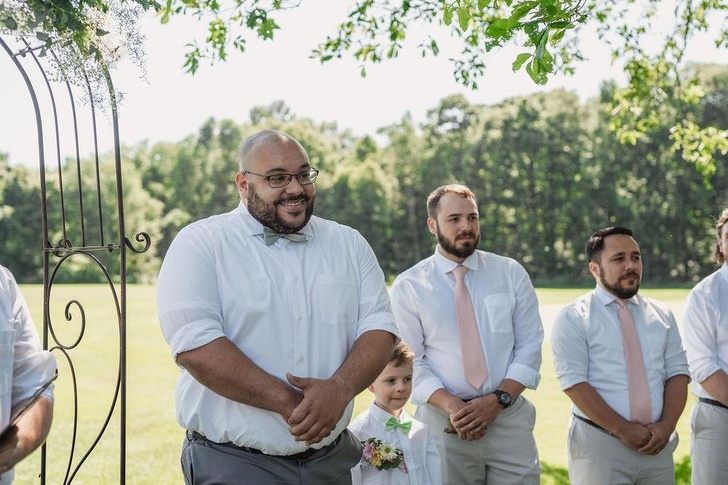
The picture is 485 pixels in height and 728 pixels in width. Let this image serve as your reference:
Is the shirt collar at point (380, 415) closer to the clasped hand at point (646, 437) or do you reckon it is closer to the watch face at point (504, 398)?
the watch face at point (504, 398)

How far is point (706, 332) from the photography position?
15.8 feet

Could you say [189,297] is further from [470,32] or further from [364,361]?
[470,32]

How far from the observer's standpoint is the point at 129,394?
1486 cm

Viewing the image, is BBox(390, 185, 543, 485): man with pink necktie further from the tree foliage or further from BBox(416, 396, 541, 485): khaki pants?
the tree foliage

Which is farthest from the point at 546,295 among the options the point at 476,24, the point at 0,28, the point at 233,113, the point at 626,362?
the point at 233,113

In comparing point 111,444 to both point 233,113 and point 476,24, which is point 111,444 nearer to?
point 476,24

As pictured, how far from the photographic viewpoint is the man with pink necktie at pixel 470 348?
169 inches

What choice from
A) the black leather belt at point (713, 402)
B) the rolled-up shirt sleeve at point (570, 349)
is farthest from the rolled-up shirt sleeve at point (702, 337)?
the rolled-up shirt sleeve at point (570, 349)

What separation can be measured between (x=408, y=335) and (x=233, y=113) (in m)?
60.7

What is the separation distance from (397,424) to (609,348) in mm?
1364

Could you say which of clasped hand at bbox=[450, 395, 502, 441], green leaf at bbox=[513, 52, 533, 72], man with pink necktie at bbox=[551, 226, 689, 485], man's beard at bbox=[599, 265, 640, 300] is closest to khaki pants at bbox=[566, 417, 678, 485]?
man with pink necktie at bbox=[551, 226, 689, 485]

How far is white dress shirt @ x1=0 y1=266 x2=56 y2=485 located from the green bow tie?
193 centimetres

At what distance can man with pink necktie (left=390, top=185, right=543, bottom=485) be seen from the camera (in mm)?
4305

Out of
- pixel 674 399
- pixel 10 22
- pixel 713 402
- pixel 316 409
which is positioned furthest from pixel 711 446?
pixel 10 22
